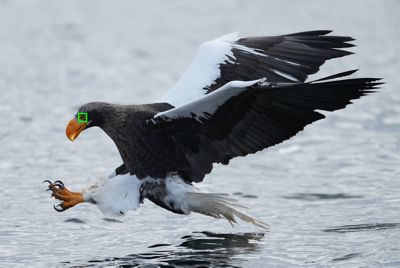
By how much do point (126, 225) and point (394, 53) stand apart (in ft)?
22.9

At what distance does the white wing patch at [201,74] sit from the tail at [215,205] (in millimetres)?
835

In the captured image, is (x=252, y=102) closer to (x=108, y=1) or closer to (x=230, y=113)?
(x=230, y=113)

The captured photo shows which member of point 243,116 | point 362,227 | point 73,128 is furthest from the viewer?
point 362,227

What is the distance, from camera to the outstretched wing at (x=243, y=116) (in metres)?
7.35

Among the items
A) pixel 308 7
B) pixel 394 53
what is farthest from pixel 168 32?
pixel 394 53

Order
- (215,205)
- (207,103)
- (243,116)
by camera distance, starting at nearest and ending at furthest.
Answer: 1. (207,103)
2. (243,116)
3. (215,205)

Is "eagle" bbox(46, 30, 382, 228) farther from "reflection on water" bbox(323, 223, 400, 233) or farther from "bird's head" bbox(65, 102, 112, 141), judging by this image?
"reflection on water" bbox(323, 223, 400, 233)

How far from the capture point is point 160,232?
337 inches

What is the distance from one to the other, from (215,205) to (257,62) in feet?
4.70

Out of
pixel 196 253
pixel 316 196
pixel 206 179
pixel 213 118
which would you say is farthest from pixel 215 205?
pixel 206 179

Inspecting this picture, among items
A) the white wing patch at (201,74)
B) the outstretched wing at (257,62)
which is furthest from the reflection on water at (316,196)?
the white wing patch at (201,74)

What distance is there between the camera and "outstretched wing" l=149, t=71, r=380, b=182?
7348 mm

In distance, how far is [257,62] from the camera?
28.9 ft

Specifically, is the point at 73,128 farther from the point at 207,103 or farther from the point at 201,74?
the point at 207,103
